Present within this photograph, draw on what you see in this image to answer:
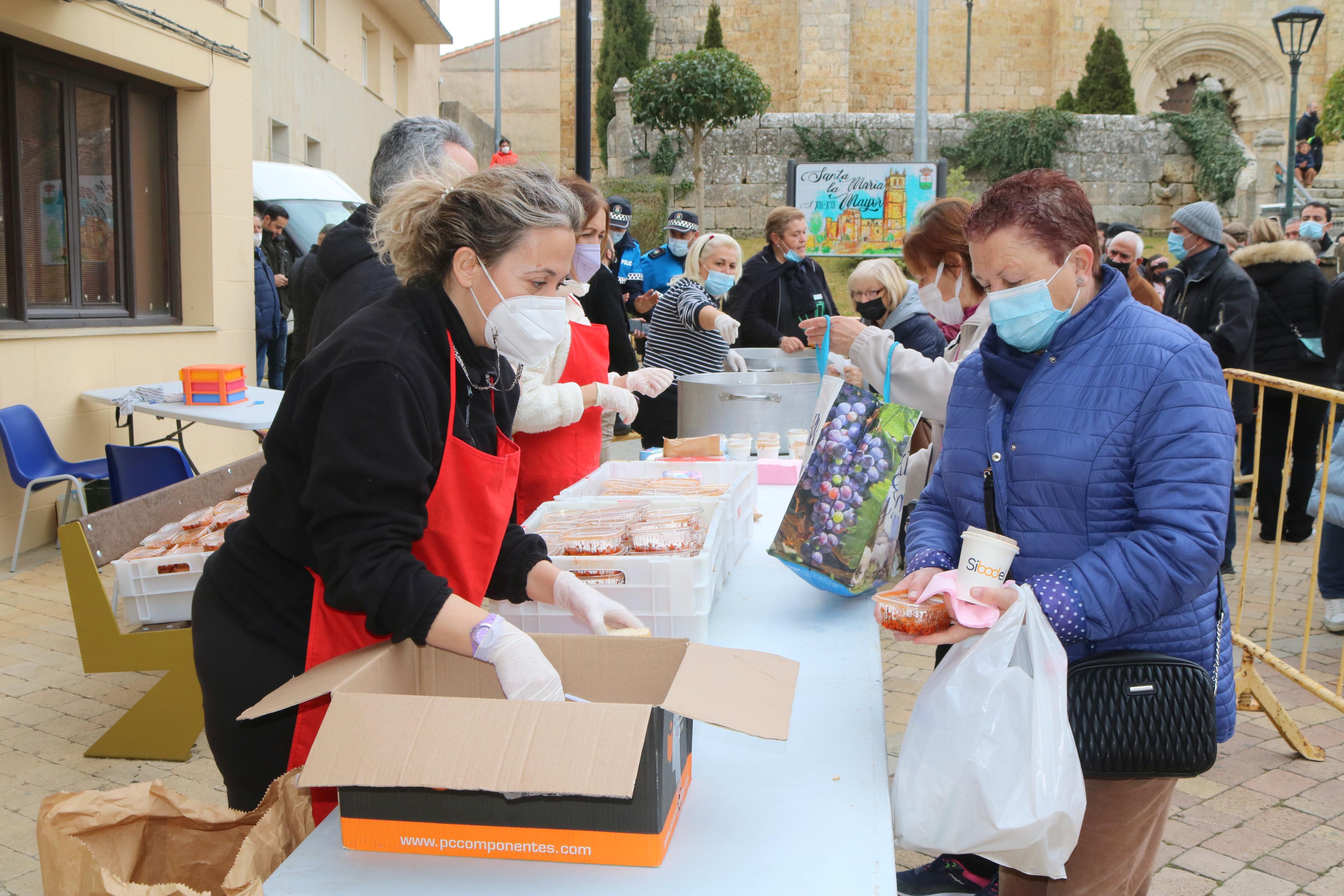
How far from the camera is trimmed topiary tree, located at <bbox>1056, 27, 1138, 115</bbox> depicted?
24.5m

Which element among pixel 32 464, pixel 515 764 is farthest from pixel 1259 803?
pixel 32 464

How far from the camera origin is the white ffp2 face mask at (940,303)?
3.51 meters

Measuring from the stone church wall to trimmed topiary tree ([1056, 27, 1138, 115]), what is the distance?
236 centimetres

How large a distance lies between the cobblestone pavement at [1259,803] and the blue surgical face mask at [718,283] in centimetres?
205

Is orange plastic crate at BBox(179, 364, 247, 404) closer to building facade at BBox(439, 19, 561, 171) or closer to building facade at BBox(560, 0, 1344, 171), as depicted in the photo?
building facade at BBox(560, 0, 1344, 171)

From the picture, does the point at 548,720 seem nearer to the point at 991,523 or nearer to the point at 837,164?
the point at 991,523

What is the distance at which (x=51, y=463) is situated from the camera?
239 inches

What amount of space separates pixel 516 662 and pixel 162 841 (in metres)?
0.67

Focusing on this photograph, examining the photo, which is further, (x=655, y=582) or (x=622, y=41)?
(x=622, y=41)

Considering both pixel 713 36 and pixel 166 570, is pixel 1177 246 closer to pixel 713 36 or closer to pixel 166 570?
pixel 166 570

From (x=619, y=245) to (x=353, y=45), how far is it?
9940mm

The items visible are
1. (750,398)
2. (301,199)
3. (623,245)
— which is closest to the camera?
(750,398)

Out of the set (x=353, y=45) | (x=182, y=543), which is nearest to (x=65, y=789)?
(x=182, y=543)

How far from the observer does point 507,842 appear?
4.42 feet
